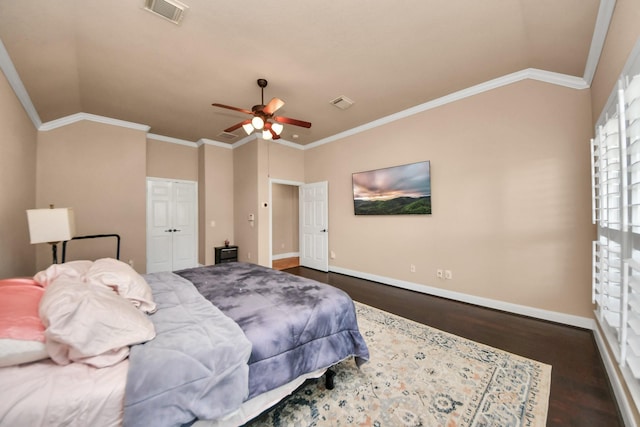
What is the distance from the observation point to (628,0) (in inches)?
61.4

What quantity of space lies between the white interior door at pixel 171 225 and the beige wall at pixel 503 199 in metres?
4.28

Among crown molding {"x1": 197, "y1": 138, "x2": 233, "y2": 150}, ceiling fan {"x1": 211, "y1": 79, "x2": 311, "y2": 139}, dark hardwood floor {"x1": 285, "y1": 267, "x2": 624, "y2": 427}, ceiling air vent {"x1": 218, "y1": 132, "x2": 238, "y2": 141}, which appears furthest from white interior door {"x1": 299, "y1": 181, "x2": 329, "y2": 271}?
ceiling fan {"x1": 211, "y1": 79, "x2": 311, "y2": 139}

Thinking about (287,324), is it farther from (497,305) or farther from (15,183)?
(15,183)

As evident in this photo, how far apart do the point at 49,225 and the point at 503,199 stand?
16.3ft

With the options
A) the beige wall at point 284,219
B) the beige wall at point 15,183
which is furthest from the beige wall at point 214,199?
the beige wall at point 15,183

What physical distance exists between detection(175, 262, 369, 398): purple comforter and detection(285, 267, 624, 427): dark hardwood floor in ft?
4.40

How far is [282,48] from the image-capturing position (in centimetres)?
250

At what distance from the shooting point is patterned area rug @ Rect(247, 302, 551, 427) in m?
1.52

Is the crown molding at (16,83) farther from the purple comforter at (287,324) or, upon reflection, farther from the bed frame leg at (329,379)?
the bed frame leg at (329,379)

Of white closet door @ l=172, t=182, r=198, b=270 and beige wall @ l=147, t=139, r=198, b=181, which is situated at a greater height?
beige wall @ l=147, t=139, r=198, b=181

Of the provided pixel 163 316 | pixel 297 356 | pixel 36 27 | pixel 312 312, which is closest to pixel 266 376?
pixel 297 356

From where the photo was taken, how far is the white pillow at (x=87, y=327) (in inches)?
39.3

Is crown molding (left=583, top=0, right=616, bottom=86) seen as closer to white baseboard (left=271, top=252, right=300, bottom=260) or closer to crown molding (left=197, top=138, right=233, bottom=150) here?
crown molding (left=197, top=138, right=233, bottom=150)

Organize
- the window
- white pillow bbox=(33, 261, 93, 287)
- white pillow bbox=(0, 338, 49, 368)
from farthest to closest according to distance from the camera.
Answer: white pillow bbox=(33, 261, 93, 287) → the window → white pillow bbox=(0, 338, 49, 368)
